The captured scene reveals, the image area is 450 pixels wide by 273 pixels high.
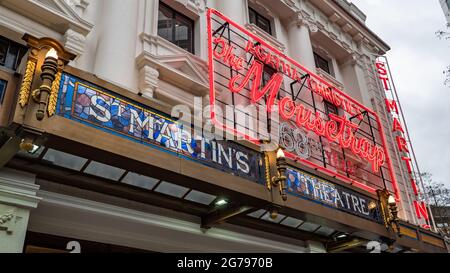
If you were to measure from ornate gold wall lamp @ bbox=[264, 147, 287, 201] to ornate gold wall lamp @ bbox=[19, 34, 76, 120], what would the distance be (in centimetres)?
420

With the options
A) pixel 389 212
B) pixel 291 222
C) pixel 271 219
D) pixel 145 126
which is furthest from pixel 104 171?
pixel 389 212

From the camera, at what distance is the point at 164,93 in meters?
10.4

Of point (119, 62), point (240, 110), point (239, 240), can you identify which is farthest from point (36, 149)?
point (240, 110)

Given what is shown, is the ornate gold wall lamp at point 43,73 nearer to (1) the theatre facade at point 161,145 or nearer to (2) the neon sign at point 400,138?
(1) the theatre facade at point 161,145

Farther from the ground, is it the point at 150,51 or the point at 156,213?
the point at 150,51

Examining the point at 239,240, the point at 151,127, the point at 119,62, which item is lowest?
the point at 239,240

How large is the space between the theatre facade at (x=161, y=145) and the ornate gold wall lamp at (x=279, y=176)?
2 centimetres

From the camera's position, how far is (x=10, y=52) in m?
8.14

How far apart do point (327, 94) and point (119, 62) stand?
837cm

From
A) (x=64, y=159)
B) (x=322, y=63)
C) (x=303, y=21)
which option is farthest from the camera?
(x=322, y=63)

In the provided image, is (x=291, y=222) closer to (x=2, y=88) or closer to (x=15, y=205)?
(x=15, y=205)

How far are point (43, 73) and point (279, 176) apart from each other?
4.66 meters

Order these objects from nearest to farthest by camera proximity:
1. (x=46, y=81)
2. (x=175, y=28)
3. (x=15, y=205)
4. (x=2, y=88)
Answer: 1. (x=46, y=81)
2. (x=2, y=88)
3. (x=15, y=205)
4. (x=175, y=28)
